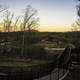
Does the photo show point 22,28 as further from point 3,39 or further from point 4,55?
point 4,55

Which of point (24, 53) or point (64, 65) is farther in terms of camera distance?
point (24, 53)

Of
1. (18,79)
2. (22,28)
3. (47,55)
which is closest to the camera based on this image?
(18,79)

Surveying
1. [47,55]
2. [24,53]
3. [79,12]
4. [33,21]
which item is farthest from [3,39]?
[79,12]

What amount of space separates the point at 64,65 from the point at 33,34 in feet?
97.7

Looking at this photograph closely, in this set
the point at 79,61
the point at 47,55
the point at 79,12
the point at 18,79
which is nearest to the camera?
the point at 18,79

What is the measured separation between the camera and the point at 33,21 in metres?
40.5

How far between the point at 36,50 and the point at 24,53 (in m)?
1.48

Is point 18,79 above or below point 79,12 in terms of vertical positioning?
below

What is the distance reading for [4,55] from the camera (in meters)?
24.0

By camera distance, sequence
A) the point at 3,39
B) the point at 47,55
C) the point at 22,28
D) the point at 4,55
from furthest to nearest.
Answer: the point at 22,28, the point at 3,39, the point at 4,55, the point at 47,55

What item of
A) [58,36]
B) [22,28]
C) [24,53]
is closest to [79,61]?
[24,53]

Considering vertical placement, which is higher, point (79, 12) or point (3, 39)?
point (79, 12)

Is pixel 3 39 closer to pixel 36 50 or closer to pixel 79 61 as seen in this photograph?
pixel 36 50

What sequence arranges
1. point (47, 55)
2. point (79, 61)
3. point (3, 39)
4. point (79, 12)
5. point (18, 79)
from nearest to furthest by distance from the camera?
point (18, 79) → point (79, 61) → point (79, 12) → point (47, 55) → point (3, 39)
